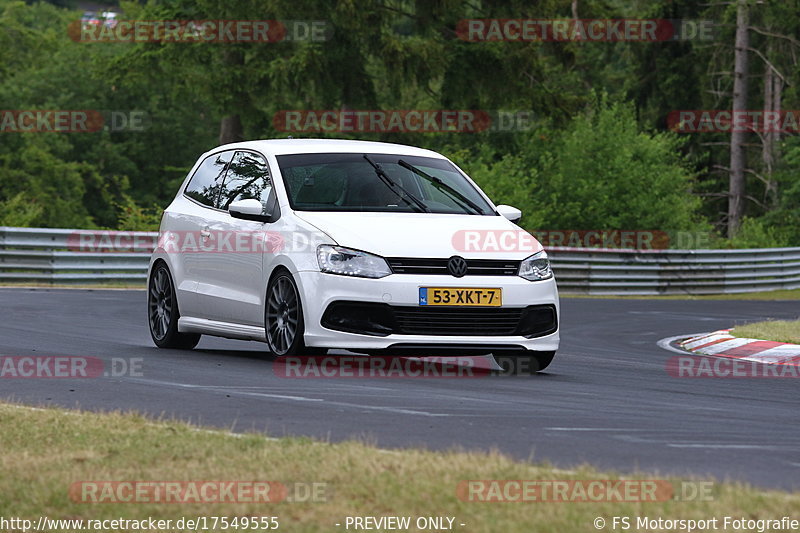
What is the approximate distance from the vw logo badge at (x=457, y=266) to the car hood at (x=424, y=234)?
0.05 metres

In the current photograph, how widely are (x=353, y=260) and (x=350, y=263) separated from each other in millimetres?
32

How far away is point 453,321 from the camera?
435 inches

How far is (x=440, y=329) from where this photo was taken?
36.1ft

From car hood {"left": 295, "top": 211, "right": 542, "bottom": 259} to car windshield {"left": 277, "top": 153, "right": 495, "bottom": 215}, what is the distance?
309mm

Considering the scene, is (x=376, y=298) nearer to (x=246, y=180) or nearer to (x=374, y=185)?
(x=374, y=185)

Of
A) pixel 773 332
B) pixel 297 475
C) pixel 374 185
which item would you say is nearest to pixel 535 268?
pixel 374 185

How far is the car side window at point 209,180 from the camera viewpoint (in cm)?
1325

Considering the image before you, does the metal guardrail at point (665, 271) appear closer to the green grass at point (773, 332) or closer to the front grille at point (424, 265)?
the green grass at point (773, 332)

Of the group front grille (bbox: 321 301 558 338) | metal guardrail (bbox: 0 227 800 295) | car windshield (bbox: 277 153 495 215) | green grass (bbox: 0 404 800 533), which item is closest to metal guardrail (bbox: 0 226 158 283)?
metal guardrail (bbox: 0 227 800 295)

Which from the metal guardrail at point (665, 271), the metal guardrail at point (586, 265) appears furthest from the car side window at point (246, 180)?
the metal guardrail at point (665, 271)

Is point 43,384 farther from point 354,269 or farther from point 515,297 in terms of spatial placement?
point 515,297

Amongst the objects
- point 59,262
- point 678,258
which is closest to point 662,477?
point 59,262

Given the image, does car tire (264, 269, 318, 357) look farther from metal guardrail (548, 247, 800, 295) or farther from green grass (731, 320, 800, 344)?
metal guardrail (548, 247, 800, 295)

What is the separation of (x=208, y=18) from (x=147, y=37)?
1.81 m
